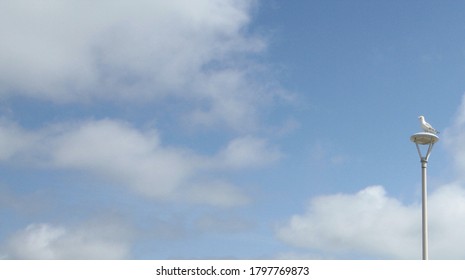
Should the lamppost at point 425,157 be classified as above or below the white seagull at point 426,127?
below

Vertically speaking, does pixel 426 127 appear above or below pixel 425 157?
above

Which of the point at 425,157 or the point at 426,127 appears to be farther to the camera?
the point at 426,127

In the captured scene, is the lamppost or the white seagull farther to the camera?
the white seagull

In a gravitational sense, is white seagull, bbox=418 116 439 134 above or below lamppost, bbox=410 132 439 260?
above

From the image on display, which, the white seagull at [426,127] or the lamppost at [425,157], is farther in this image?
the white seagull at [426,127]
